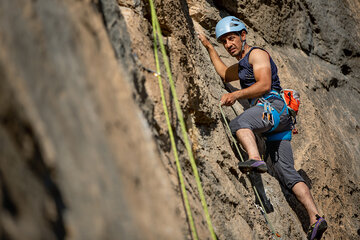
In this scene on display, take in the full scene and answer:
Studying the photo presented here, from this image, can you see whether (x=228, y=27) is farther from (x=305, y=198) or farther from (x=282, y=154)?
(x=305, y=198)

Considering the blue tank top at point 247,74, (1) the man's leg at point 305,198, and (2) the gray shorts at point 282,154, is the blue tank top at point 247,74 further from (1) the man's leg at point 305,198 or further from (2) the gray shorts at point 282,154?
(1) the man's leg at point 305,198

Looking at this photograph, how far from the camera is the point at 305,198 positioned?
4.48 m

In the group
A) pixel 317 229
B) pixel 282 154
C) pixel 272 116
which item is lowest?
pixel 317 229

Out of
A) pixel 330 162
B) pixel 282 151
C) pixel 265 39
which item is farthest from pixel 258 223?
pixel 265 39

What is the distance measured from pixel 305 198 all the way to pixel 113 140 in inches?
140

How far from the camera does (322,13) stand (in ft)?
23.9

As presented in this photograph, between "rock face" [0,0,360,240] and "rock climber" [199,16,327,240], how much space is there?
182 millimetres

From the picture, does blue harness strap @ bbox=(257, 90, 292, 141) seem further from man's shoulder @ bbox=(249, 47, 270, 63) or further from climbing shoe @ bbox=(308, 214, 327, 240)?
climbing shoe @ bbox=(308, 214, 327, 240)

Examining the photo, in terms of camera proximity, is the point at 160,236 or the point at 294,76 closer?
the point at 160,236

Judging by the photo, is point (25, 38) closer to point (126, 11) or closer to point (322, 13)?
point (126, 11)

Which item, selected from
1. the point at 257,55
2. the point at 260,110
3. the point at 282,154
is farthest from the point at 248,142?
the point at 257,55

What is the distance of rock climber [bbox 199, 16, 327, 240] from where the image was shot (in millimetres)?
4148

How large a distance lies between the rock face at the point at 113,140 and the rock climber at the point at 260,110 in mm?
182

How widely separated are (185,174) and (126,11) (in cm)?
134
